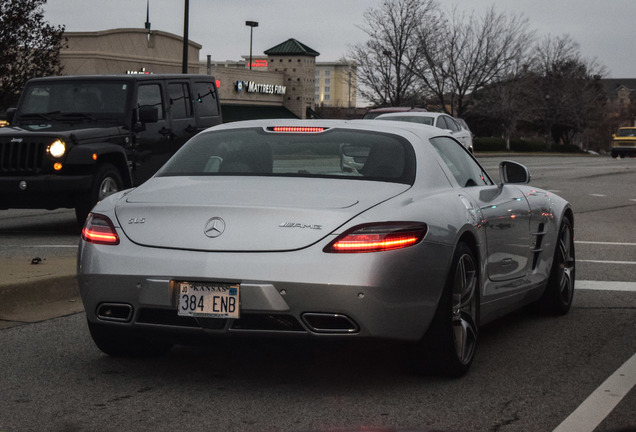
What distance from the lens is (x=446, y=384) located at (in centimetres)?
545

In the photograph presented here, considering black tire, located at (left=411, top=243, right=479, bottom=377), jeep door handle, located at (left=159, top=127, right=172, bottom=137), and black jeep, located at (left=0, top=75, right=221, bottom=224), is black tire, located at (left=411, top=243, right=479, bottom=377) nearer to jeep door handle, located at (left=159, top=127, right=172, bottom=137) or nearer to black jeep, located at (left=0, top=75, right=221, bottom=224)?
black jeep, located at (left=0, top=75, right=221, bottom=224)

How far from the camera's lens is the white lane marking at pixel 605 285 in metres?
9.20

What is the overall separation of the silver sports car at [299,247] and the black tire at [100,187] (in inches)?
265

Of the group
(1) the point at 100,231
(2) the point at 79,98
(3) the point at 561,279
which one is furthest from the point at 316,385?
(2) the point at 79,98

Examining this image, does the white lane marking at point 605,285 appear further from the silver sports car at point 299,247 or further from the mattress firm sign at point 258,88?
the mattress firm sign at point 258,88

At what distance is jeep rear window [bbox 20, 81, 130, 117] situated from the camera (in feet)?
44.8

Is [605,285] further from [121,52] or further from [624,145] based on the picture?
[624,145]

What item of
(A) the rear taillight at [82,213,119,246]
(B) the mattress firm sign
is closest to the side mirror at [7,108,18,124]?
(A) the rear taillight at [82,213,119,246]

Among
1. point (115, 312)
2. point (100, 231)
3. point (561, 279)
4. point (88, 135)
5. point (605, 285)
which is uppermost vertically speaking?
point (88, 135)

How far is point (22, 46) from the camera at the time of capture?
32000 millimetres

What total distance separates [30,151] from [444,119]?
1539cm

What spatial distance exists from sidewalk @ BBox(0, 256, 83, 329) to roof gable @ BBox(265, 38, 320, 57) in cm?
7249

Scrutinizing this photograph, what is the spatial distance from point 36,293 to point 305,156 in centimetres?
274

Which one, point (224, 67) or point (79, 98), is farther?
point (224, 67)
